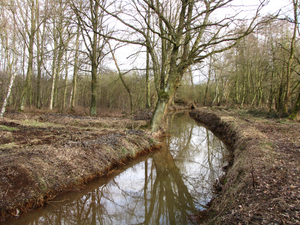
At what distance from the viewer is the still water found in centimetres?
365

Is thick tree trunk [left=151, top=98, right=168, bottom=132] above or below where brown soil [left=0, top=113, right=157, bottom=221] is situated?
above

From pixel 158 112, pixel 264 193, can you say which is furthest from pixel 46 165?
pixel 158 112

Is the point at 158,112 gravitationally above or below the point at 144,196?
above

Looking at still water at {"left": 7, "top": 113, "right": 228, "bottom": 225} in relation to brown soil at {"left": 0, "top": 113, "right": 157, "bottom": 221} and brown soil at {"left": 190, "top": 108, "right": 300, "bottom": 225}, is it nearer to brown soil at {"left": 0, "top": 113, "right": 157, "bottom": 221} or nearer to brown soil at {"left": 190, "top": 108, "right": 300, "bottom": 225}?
brown soil at {"left": 0, "top": 113, "right": 157, "bottom": 221}

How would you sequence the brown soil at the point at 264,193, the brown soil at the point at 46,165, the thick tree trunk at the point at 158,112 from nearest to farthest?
the brown soil at the point at 264,193
the brown soil at the point at 46,165
the thick tree trunk at the point at 158,112

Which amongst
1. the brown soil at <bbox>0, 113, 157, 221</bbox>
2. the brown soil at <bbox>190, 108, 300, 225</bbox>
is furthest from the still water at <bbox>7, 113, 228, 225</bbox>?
the brown soil at <bbox>190, 108, 300, 225</bbox>

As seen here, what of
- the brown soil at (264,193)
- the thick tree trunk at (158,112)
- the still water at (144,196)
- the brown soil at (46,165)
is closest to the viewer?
the brown soil at (264,193)

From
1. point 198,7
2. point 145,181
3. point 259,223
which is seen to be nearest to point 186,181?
point 145,181

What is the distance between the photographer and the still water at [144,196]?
365 centimetres

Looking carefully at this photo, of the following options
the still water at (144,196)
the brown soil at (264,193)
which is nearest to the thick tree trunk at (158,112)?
the still water at (144,196)

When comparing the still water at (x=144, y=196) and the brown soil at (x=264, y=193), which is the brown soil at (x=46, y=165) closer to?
the still water at (x=144, y=196)

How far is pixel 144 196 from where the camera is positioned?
4.62 m

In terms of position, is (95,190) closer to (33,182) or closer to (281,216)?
(33,182)

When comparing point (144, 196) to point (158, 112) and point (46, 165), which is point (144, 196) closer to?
point (46, 165)
